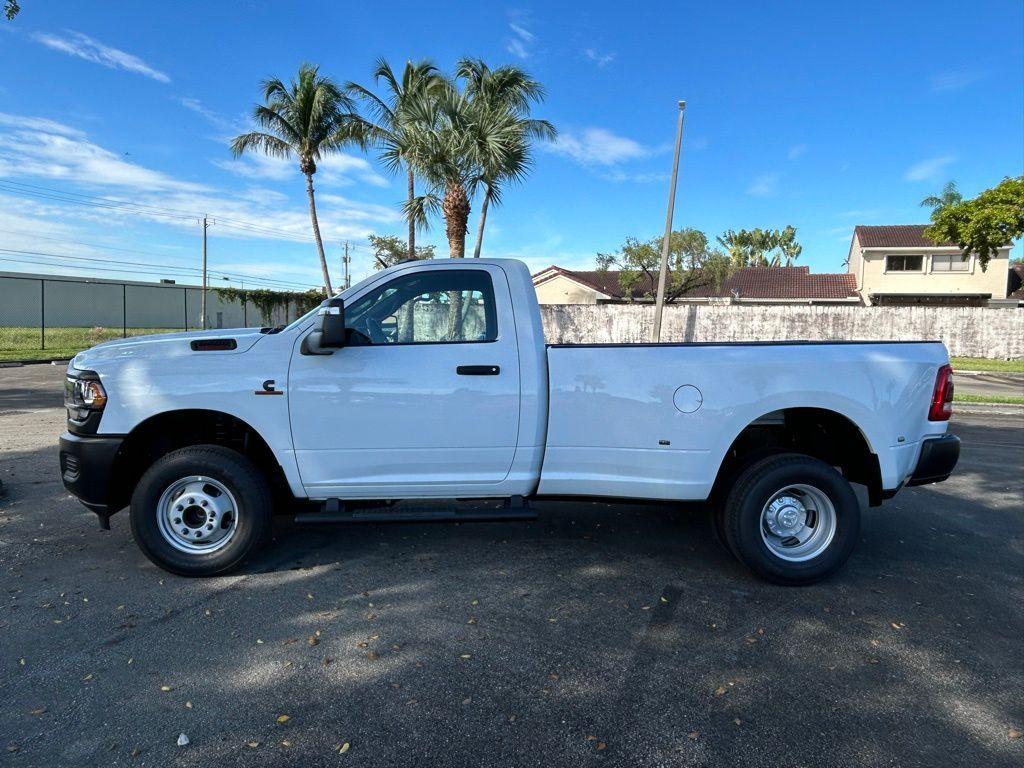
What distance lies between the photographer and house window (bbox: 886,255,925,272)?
4066cm

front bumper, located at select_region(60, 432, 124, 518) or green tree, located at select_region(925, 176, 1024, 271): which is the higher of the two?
green tree, located at select_region(925, 176, 1024, 271)

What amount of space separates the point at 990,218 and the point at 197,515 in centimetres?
3093

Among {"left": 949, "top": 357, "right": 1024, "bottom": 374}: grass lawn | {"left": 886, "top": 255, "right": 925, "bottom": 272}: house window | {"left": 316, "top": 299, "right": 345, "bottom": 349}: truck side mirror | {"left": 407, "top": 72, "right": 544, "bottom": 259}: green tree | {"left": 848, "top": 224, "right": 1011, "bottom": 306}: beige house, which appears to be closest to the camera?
{"left": 316, "top": 299, "right": 345, "bottom": 349}: truck side mirror

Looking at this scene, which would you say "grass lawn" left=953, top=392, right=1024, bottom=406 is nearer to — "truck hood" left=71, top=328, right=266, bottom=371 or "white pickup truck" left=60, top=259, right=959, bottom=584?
"white pickup truck" left=60, top=259, right=959, bottom=584

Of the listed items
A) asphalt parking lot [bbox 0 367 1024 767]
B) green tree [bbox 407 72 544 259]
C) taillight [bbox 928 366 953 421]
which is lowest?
asphalt parking lot [bbox 0 367 1024 767]

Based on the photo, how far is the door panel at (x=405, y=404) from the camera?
4.01 meters

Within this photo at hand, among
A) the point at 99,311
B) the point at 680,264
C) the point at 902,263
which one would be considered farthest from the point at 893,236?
the point at 99,311

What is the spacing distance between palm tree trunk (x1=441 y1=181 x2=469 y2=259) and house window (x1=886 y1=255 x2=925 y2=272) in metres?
33.7

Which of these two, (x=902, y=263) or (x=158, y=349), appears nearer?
(x=158, y=349)

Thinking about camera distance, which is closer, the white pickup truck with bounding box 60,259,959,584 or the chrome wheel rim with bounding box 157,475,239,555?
the white pickup truck with bounding box 60,259,959,584

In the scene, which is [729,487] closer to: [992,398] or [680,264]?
[992,398]

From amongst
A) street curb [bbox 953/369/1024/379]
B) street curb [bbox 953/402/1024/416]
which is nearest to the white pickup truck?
street curb [bbox 953/402/1024/416]

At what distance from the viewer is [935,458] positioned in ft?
13.7

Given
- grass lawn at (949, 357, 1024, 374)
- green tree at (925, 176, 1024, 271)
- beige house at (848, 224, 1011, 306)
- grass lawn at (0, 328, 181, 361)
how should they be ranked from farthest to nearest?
beige house at (848, 224, 1011, 306)
green tree at (925, 176, 1024, 271)
grass lawn at (949, 357, 1024, 374)
grass lawn at (0, 328, 181, 361)
